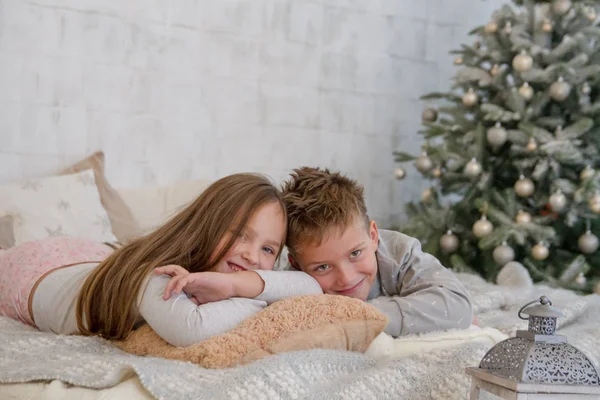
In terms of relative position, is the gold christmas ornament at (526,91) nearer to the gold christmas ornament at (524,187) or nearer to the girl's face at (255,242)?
the gold christmas ornament at (524,187)

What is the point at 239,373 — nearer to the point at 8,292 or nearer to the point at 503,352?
the point at 503,352

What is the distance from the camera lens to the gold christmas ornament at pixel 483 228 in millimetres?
3320

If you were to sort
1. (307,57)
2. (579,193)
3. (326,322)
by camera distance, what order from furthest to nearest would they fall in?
(307,57)
(579,193)
(326,322)

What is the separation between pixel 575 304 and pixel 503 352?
133cm

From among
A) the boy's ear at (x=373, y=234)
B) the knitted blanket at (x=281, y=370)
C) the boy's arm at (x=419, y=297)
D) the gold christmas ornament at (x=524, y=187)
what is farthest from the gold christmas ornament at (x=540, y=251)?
the knitted blanket at (x=281, y=370)

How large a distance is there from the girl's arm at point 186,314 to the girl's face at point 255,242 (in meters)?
0.13

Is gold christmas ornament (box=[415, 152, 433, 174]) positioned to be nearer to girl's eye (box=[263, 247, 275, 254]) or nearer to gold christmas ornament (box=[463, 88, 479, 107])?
gold christmas ornament (box=[463, 88, 479, 107])

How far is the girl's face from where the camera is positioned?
1.56m

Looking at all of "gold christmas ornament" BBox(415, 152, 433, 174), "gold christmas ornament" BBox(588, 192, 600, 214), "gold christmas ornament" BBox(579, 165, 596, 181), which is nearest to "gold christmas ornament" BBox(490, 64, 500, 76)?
"gold christmas ornament" BBox(415, 152, 433, 174)

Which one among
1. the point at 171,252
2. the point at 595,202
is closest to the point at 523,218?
the point at 595,202

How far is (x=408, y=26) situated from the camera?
4.05m

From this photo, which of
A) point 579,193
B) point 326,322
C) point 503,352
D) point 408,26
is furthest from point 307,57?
point 503,352

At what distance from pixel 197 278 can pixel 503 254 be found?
2.15 metres

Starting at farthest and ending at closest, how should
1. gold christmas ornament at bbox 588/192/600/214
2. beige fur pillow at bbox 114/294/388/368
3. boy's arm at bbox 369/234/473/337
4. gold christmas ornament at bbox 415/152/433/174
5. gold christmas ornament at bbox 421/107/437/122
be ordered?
gold christmas ornament at bbox 421/107/437/122, gold christmas ornament at bbox 415/152/433/174, gold christmas ornament at bbox 588/192/600/214, boy's arm at bbox 369/234/473/337, beige fur pillow at bbox 114/294/388/368
